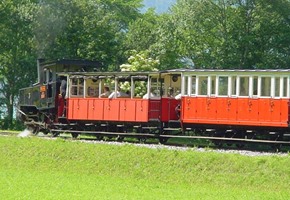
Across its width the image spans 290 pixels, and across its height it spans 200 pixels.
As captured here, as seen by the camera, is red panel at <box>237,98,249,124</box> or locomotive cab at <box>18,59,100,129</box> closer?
A: red panel at <box>237,98,249,124</box>

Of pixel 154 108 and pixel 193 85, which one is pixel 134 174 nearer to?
pixel 193 85

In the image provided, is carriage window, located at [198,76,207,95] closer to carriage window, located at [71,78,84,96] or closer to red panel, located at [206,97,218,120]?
red panel, located at [206,97,218,120]

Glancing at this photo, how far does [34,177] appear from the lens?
25.4m

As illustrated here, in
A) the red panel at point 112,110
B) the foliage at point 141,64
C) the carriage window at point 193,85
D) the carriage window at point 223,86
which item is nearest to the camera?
the carriage window at point 223,86

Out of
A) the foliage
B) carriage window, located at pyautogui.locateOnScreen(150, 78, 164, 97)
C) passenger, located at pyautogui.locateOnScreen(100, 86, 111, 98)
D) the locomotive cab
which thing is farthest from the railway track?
the foliage

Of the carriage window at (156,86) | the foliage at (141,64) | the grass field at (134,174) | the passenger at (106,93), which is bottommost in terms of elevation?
the grass field at (134,174)

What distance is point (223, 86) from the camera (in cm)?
3095

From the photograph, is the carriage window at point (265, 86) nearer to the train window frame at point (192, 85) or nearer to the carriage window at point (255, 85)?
the carriage window at point (255, 85)

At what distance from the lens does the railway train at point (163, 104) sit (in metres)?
29.8

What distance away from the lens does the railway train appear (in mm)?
29766

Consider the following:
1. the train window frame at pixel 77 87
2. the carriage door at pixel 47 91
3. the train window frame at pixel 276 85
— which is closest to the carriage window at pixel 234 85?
the train window frame at pixel 276 85

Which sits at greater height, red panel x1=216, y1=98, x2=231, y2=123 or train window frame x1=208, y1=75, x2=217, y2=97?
train window frame x1=208, y1=75, x2=217, y2=97

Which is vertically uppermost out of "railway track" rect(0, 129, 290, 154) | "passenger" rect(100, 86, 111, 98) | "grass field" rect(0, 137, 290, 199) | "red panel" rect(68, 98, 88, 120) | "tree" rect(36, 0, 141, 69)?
"tree" rect(36, 0, 141, 69)

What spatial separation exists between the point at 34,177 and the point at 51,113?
13233mm
